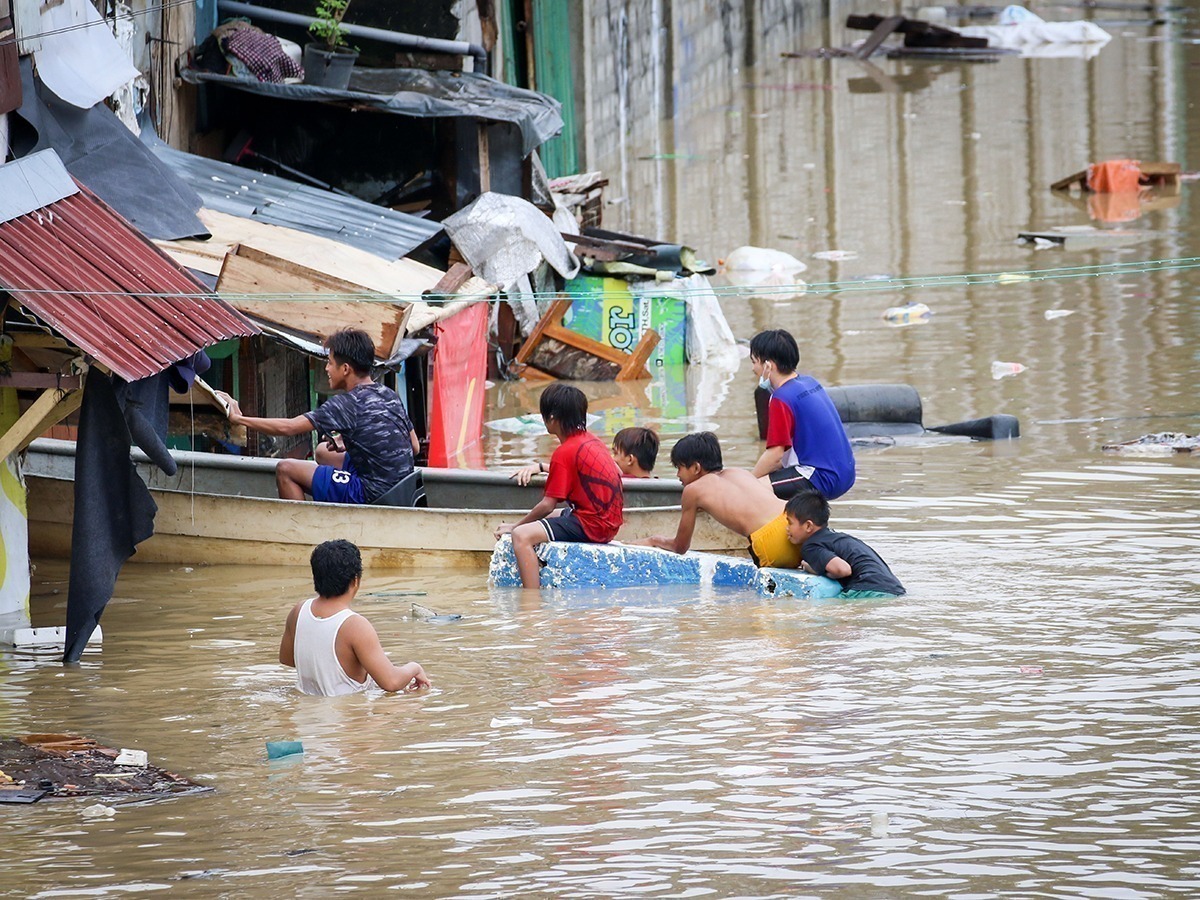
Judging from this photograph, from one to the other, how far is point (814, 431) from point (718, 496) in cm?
63

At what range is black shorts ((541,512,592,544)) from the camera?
891 cm

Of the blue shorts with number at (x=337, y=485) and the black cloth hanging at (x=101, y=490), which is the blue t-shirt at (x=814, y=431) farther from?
the black cloth hanging at (x=101, y=490)

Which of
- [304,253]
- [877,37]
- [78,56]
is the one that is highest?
[877,37]

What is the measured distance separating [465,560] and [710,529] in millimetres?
1332

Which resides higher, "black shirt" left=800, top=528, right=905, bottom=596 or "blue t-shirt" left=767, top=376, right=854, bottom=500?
"blue t-shirt" left=767, top=376, right=854, bottom=500

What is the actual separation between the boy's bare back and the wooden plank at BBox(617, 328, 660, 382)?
5.92 m

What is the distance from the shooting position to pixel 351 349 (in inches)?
349

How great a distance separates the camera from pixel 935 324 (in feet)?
52.1

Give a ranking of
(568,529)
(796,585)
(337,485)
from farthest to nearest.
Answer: (337,485)
(568,529)
(796,585)

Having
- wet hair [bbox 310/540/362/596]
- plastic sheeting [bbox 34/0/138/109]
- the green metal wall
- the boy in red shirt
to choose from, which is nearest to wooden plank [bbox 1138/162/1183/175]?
the green metal wall

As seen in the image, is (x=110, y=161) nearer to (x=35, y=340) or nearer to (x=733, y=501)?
(x=35, y=340)

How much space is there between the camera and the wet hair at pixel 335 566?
6602mm

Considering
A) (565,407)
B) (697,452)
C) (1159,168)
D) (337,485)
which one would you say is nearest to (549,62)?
(1159,168)

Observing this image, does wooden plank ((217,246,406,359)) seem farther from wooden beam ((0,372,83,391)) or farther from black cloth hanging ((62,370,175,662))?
wooden beam ((0,372,83,391))
